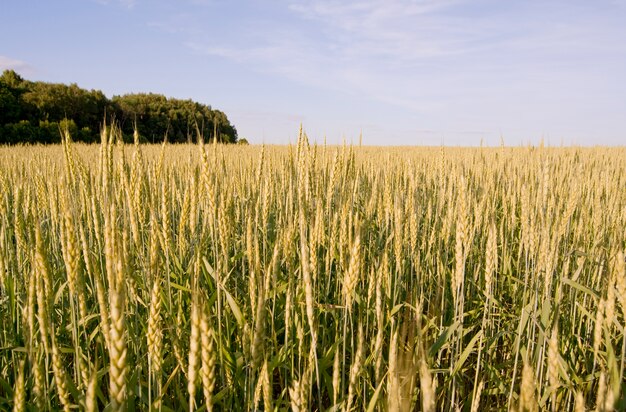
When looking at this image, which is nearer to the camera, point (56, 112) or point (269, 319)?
point (269, 319)

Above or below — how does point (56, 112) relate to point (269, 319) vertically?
above

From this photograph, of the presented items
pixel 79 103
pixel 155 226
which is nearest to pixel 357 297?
pixel 155 226

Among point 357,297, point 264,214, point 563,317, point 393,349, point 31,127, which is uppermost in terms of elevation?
point 31,127

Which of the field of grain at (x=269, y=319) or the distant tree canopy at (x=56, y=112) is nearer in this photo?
the field of grain at (x=269, y=319)

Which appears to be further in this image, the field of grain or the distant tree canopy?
the distant tree canopy

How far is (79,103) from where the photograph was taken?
19.1m

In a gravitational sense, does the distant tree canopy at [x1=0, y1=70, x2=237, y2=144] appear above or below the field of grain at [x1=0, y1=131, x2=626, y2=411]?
above

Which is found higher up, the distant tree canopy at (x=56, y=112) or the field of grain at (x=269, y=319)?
the distant tree canopy at (x=56, y=112)

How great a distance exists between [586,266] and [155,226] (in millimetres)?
2083

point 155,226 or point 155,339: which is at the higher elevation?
point 155,226

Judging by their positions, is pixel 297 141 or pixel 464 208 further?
pixel 297 141

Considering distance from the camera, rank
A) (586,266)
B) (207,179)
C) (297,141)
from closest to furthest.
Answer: (207,179) → (297,141) → (586,266)

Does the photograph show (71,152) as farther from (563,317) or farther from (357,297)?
(563,317)

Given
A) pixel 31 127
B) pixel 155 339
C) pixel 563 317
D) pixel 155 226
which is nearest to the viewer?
pixel 155 339
